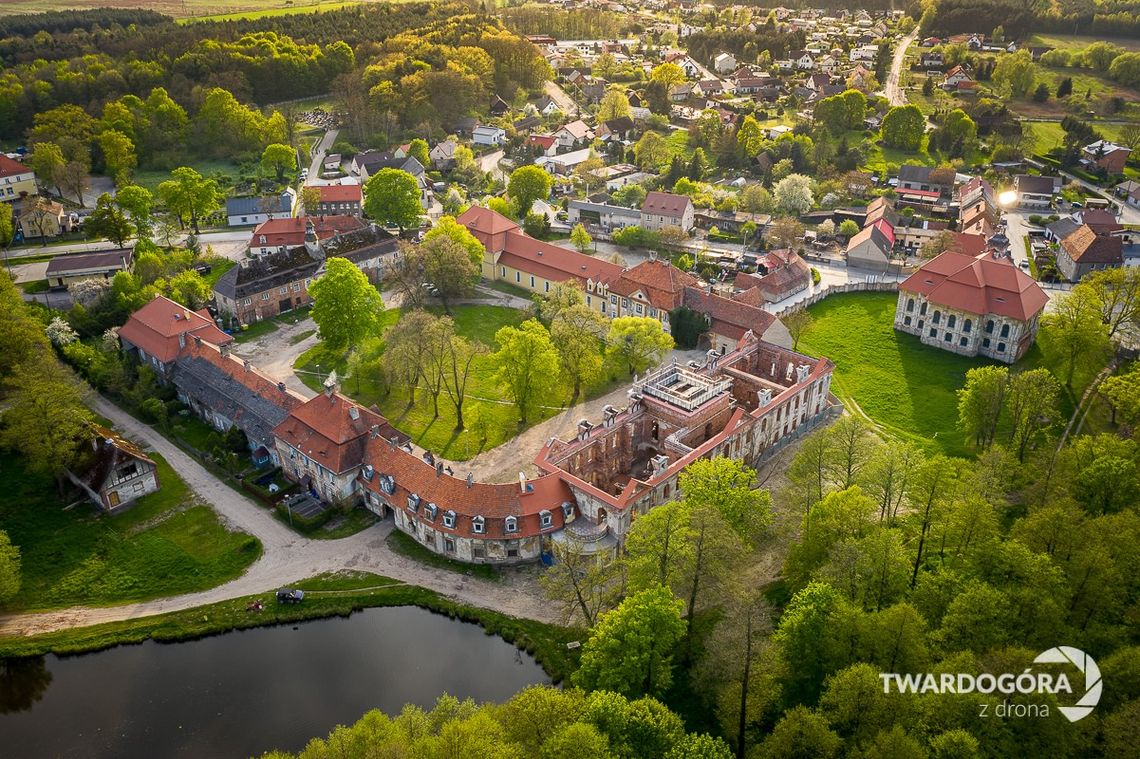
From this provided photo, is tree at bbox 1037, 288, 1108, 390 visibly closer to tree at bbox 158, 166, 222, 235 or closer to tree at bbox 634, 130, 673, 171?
tree at bbox 634, 130, 673, 171

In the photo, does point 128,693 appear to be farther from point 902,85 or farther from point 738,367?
point 902,85

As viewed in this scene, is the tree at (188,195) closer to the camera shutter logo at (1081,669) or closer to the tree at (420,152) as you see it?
the tree at (420,152)

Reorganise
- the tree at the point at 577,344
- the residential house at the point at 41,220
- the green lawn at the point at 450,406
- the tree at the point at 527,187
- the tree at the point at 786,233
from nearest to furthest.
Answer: the green lawn at the point at 450,406 → the tree at the point at 577,344 → the tree at the point at 786,233 → the residential house at the point at 41,220 → the tree at the point at 527,187

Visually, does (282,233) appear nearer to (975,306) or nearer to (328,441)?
(328,441)

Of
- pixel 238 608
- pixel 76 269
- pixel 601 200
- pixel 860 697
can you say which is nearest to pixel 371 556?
pixel 238 608

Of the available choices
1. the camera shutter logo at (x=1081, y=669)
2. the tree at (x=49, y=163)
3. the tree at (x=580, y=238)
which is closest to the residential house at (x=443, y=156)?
the tree at (x=580, y=238)
